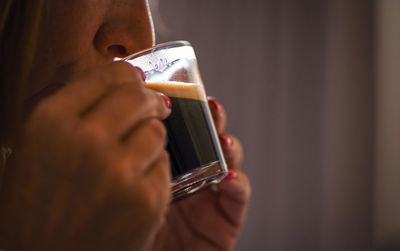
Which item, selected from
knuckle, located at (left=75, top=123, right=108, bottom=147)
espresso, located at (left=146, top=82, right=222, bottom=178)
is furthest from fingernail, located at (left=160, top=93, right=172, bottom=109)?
knuckle, located at (left=75, top=123, right=108, bottom=147)

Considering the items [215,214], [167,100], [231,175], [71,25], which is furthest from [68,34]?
[215,214]

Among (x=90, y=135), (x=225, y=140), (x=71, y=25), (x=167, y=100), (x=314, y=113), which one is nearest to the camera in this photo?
(x=90, y=135)

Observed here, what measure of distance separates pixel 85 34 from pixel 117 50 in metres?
0.09

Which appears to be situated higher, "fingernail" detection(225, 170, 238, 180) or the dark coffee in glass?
the dark coffee in glass

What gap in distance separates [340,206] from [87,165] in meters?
3.91

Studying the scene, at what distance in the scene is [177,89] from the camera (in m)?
0.86

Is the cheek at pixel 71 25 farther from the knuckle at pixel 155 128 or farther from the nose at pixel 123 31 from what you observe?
the knuckle at pixel 155 128

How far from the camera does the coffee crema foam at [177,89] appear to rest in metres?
0.84

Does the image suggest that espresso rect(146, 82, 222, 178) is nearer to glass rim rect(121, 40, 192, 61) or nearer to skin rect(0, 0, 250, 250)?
glass rim rect(121, 40, 192, 61)

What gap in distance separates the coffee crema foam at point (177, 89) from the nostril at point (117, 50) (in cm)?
22

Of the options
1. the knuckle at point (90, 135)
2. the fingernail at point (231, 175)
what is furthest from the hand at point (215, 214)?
the knuckle at point (90, 135)

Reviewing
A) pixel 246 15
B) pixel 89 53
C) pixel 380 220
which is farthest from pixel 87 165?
pixel 380 220

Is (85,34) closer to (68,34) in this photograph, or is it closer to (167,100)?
(68,34)

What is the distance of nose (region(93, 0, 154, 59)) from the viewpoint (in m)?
0.99
